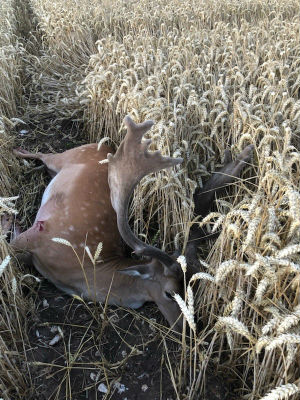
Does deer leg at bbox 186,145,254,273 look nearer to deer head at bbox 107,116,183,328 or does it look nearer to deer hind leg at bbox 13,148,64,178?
deer head at bbox 107,116,183,328

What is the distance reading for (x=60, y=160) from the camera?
340 cm

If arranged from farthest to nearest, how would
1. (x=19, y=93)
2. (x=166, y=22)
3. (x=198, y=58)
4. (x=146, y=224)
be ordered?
(x=166, y=22)
(x=19, y=93)
(x=198, y=58)
(x=146, y=224)

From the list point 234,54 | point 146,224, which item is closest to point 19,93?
point 234,54

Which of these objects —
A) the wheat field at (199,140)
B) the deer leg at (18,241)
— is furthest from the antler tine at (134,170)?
the deer leg at (18,241)

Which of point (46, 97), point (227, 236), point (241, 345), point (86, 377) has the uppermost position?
point (46, 97)

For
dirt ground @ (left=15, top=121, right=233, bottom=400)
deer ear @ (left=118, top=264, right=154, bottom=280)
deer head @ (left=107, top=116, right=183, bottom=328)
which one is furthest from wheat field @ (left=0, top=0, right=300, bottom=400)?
deer ear @ (left=118, top=264, right=154, bottom=280)

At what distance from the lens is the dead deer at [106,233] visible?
2205 millimetres

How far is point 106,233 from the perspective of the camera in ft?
8.94

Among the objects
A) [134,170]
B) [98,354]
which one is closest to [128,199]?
[134,170]

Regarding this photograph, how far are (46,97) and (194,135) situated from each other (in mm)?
2270

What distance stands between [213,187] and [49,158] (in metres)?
1.53

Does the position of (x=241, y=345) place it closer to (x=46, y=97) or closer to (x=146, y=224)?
(x=146, y=224)

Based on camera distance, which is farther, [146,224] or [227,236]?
[146,224]

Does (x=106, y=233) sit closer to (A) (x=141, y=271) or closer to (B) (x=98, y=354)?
(A) (x=141, y=271)
